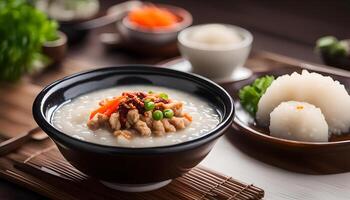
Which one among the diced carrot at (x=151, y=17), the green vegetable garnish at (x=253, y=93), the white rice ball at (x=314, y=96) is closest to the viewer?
the white rice ball at (x=314, y=96)

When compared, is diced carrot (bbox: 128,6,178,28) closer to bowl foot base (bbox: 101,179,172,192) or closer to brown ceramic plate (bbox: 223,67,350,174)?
brown ceramic plate (bbox: 223,67,350,174)

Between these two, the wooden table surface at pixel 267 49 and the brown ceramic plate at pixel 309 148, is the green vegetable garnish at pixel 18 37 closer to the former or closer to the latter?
the wooden table surface at pixel 267 49

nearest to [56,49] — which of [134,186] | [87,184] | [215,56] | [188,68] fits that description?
[188,68]

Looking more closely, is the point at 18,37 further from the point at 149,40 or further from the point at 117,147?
the point at 117,147

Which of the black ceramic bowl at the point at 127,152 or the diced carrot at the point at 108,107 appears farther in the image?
the diced carrot at the point at 108,107

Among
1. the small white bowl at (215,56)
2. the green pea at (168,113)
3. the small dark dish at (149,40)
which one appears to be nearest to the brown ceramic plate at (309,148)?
the green pea at (168,113)

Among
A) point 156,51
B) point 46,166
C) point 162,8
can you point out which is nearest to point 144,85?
point 46,166

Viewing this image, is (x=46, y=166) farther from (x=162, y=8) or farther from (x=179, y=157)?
(x=162, y=8)

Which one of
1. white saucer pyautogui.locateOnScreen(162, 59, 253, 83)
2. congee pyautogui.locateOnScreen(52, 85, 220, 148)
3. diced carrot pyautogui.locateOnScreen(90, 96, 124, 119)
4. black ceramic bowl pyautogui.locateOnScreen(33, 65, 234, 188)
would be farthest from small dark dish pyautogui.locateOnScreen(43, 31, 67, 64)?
diced carrot pyautogui.locateOnScreen(90, 96, 124, 119)
